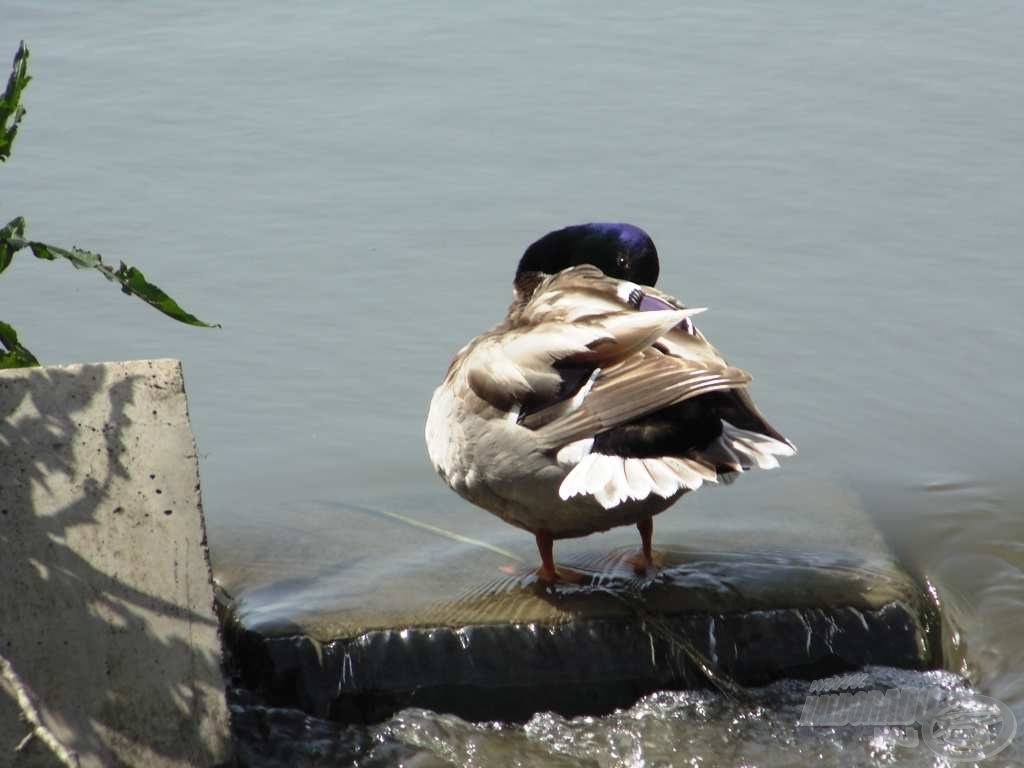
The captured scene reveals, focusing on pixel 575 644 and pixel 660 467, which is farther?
pixel 575 644

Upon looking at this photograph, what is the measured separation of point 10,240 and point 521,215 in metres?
4.04

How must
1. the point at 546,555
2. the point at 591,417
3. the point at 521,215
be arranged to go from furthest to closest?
the point at 521,215 → the point at 546,555 → the point at 591,417

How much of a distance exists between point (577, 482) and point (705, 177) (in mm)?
4296

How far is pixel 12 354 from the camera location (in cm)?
370

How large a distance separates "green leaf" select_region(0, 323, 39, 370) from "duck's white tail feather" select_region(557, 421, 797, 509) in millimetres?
1334

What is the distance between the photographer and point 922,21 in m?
9.79

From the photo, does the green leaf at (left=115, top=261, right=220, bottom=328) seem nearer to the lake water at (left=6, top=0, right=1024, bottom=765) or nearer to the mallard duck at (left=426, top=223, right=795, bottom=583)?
the mallard duck at (left=426, top=223, right=795, bottom=583)

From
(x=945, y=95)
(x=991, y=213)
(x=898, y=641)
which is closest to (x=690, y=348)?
(x=898, y=641)

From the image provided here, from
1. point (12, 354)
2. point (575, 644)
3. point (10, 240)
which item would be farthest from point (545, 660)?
point (10, 240)

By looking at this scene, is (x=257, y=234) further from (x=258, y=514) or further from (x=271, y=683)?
(x=271, y=683)

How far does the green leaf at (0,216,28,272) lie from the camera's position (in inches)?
143

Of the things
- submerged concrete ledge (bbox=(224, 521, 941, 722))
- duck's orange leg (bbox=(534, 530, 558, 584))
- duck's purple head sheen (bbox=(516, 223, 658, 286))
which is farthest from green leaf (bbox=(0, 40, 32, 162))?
duck's purple head sheen (bbox=(516, 223, 658, 286))

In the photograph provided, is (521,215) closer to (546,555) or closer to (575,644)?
(546,555)

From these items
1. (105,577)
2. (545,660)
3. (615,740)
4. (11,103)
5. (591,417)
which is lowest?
(615,740)
